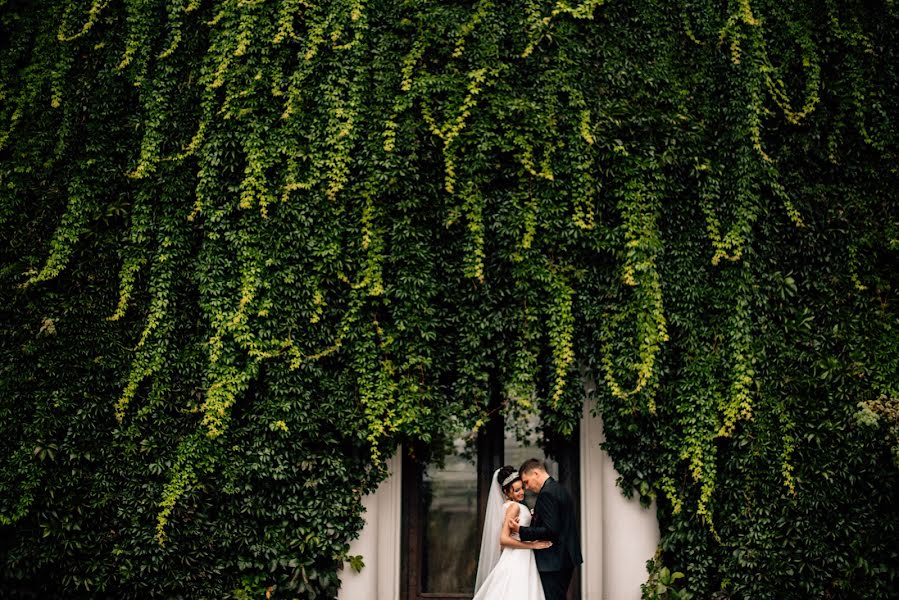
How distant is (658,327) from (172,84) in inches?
205

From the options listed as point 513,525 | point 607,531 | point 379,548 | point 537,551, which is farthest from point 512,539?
point 379,548

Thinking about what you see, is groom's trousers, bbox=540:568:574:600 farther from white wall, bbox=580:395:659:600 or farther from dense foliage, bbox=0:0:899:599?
dense foliage, bbox=0:0:899:599

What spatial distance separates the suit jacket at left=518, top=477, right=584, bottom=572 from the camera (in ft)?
20.6

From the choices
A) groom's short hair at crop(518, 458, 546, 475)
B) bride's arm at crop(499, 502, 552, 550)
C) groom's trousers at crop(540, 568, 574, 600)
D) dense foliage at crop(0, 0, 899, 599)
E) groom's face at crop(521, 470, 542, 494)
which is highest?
dense foliage at crop(0, 0, 899, 599)

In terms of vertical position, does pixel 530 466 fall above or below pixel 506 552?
above

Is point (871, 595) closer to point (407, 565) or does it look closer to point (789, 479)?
point (789, 479)

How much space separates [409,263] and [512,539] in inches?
104

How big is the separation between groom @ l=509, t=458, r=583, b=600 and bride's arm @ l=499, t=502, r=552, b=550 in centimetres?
4

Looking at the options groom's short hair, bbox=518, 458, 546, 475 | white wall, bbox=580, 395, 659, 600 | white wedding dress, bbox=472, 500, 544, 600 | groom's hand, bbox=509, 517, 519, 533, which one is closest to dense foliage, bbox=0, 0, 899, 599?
white wall, bbox=580, 395, 659, 600

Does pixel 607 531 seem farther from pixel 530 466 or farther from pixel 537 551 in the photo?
pixel 530 466

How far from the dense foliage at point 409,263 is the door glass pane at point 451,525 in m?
0.55

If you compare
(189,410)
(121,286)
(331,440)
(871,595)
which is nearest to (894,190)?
(871,595)

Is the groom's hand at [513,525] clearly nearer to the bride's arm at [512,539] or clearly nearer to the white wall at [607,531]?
the bride's arm at [512,539]

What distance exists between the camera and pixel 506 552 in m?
6.42
